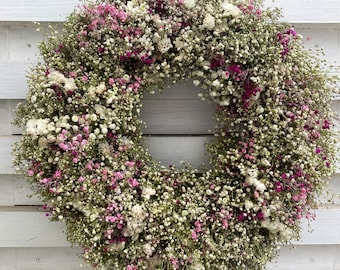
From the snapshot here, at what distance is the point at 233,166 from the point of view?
62.6 inches

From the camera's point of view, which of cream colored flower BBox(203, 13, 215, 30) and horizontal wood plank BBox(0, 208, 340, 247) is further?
horizontal wood plank BBox(0, 208, 340, 247)

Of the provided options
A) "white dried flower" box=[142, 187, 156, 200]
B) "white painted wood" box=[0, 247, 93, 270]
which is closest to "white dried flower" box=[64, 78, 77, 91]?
"white dried flower" box=[142, 187, 156, 200]

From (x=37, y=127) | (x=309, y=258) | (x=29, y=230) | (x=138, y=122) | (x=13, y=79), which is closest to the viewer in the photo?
(x=37, y=127)

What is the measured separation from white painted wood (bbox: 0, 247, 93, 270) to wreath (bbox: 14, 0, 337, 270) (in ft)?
1.31

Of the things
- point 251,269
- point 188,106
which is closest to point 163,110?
point 188,106

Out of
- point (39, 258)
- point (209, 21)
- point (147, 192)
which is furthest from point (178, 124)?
point (39, 258)

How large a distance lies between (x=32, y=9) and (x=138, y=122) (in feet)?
1.94

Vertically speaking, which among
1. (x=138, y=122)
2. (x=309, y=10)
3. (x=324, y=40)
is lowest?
(x=138, y=122)

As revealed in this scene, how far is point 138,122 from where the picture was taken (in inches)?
62.9

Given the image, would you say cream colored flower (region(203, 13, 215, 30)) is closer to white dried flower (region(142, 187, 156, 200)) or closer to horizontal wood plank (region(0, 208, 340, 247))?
white dried flower (region(142, 187, 156, 200))

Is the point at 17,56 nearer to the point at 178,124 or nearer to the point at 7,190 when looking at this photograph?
the point at 7,190

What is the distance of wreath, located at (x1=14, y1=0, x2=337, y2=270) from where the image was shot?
147 cm

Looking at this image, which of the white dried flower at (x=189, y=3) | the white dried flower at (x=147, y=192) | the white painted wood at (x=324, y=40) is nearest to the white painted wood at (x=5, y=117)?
the white dried flower at (x=147, y=192)

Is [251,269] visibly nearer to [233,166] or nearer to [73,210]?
[233,166]
